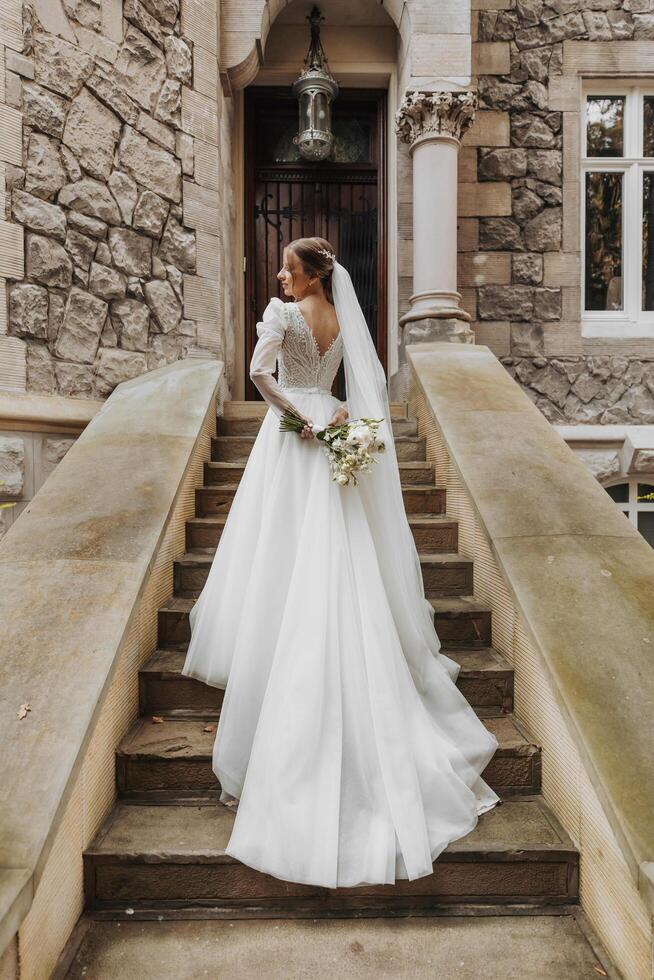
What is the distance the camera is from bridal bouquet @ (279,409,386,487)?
2283 mm

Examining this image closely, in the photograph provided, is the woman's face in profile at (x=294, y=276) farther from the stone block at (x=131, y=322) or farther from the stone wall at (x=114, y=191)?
the stone block at (x=131, y=322)

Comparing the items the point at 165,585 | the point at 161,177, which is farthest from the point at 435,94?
the point at 165,585

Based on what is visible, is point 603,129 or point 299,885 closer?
point 299,885

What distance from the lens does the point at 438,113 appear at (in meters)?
5.09

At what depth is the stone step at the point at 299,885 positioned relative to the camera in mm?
1899

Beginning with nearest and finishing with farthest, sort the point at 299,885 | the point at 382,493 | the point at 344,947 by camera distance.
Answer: the point at 344,947, the point at 299,885, the point at 382,493

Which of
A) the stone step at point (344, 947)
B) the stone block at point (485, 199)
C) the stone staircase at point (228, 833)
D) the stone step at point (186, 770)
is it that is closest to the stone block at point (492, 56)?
the stone block at point (485, 199)

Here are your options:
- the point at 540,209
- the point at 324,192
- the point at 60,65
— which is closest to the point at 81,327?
the point at 60,65

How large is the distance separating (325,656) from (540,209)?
16.3 ft

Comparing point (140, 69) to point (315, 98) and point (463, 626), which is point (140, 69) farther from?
point (463, 626)

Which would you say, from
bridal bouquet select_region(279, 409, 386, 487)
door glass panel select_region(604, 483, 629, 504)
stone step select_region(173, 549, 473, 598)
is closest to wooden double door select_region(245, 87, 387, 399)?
door glass panel select_region(604, 483, 629, 504)

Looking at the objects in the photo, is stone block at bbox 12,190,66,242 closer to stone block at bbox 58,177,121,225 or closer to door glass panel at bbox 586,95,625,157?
stone block at bbox 58,177,121,225

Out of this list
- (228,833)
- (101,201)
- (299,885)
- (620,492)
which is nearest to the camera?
(299,885)

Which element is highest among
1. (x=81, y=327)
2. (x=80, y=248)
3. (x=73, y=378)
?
(x=80, y=248)
